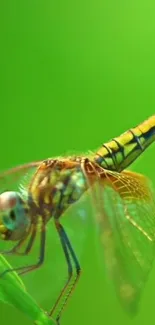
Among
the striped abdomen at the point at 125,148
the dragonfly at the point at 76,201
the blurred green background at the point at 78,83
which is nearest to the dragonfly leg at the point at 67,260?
the dragonfly at the point at 76,201

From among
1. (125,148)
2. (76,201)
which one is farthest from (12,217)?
(125,148)

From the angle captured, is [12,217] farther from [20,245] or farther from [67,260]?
[67,260]

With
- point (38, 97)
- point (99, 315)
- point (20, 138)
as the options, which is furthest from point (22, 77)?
point (99, 315)

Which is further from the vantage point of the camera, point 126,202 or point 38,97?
point 38,97

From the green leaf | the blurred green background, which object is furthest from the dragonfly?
the blurred green background

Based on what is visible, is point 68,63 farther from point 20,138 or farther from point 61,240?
point 61,240

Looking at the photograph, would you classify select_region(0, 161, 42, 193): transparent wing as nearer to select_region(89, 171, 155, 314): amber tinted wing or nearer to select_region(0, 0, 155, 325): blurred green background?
select_region(89, 171, 155, 314): amber tinted wing
